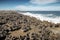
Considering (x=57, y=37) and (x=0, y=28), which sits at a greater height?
(x=0, y=28)

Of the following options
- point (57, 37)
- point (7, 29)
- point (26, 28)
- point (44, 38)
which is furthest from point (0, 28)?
point (57, 37)

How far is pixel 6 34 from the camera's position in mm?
9234

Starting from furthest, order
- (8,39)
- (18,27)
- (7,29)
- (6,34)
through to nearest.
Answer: (18,27), (7,29), (6,34), (8,39)

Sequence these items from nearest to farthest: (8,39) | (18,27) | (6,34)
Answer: (8,39), (6,34), (18,27)

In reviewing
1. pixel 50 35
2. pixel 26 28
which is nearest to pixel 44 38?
pixel 50 35

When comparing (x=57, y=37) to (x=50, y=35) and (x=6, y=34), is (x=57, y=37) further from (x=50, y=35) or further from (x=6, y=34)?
(x=6, y=34)

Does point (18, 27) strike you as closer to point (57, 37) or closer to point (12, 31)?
point (12, 31)

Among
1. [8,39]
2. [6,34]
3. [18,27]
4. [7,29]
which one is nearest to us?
[8,39]

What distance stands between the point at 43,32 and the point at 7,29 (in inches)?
114

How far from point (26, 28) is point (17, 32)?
85 centimetres

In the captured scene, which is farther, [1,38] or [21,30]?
[21,30]

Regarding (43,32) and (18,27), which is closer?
(43,32)

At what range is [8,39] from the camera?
28.3 ft

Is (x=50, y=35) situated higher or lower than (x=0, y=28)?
lower
